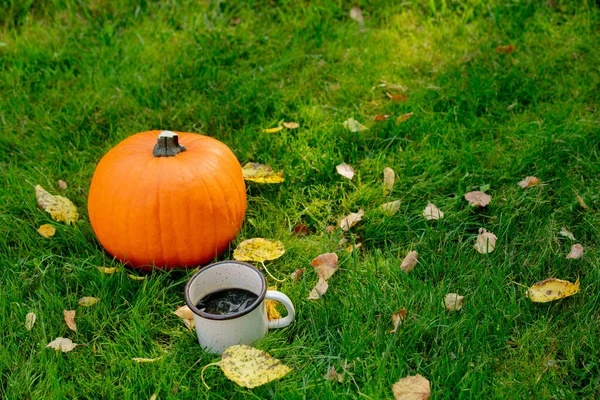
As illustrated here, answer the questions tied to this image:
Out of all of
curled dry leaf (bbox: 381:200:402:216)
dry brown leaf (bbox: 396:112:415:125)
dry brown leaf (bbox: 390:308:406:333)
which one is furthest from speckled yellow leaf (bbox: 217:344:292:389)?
dry brown leaf (bbox: 396:112:415:125)

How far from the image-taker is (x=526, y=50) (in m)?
3.73

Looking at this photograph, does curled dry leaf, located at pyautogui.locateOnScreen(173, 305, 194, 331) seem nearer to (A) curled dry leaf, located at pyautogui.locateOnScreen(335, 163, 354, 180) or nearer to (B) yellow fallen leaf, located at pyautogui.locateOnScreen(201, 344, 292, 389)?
(B) yellow fallen leaf, located at pyautogui.locateOnScreen(201, 344, 292, 389)

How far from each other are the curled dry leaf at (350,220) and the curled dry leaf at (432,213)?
10.9 inches

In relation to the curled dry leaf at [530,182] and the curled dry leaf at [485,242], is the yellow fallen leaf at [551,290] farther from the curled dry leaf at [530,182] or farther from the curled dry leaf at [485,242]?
the curled dry leaf at [530,182]

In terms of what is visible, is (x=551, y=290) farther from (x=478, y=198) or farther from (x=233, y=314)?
(x=233, y=314)

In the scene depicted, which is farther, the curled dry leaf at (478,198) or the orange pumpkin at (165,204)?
the curled dry leaf at (478,198)

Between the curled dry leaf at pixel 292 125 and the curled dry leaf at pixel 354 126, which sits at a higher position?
the curled dry leaf at pixel 354 126

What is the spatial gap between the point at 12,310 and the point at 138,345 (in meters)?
0.54

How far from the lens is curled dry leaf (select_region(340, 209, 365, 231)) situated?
2707mm

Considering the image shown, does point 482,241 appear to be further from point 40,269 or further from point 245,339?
point 40,269

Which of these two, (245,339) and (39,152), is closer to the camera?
(245,339)

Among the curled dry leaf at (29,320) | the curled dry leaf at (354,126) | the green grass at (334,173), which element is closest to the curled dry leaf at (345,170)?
the green grass at (334,173)

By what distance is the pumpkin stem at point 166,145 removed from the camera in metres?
2.47

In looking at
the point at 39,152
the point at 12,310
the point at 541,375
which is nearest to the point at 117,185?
Result: the point at 12,310
